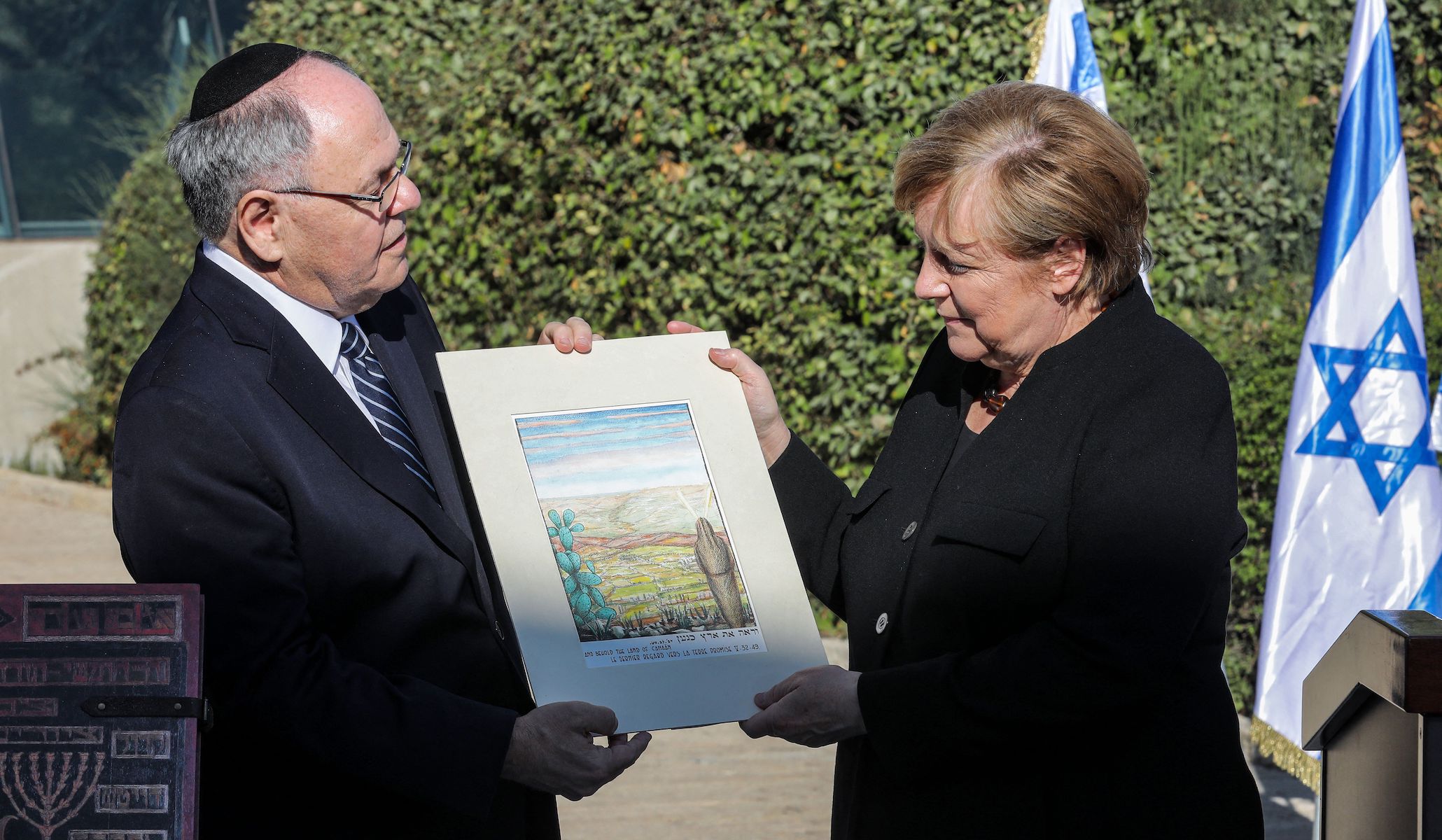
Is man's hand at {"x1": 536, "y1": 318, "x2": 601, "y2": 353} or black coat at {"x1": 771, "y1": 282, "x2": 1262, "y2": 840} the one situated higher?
man's hand at {"x1": 536, "y1": 318, "x2": 601, "y2": 353}

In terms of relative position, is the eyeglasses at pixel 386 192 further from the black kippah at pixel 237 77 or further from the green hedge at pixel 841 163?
the green hedge at pixel 841 163

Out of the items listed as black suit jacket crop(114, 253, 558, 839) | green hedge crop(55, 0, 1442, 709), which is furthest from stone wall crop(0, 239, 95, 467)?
black suit jacket crop(114, 253, 558, 839)

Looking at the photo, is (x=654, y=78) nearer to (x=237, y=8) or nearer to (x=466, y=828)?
(x=466, y=828)

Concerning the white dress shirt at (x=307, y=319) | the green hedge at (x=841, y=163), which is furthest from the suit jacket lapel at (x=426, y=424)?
the green hedge at (x=841, y=163)

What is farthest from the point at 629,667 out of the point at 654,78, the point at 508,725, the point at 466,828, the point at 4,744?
the point at 654,78

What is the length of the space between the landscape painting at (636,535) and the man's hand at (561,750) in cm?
10

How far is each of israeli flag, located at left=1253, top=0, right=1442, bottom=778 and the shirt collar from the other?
123 inches

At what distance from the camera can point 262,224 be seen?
7.01 ft

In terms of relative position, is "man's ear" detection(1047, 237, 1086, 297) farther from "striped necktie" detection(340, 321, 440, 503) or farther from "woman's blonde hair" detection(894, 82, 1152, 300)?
"striped necktie" detection(340, 321, 440, 503)

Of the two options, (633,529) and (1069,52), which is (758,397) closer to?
(633,529)

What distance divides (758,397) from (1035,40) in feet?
10.7

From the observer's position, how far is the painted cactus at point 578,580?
2156mm

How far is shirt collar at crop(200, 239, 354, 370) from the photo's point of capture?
218 cm

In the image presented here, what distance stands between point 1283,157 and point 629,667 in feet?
17.3
